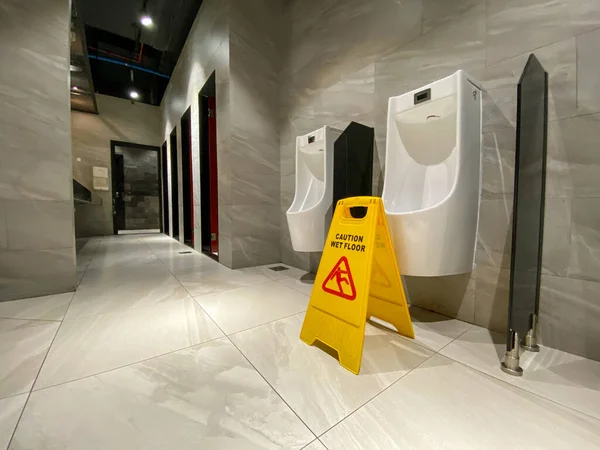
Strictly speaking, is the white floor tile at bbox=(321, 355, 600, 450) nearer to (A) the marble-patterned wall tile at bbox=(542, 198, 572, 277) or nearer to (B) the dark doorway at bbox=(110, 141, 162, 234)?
(A) the marble-patterned wall tile at bbox=(542, 198, 572, 277)

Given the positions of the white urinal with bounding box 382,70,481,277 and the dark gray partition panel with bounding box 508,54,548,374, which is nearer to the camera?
the dark gray partition panel with bounding box 508,54,548,374

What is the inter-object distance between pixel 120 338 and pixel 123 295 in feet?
2.42

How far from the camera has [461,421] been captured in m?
0.72

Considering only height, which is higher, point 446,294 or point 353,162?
point 353,162

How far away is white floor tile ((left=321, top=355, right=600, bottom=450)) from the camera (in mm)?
648

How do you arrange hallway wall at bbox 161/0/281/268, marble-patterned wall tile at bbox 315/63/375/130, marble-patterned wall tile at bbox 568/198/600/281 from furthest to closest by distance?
hallway wall at bbox 161/0/281/268 < marble-patterned wall tile at bbox 315/63/375/130 < marble-patterned wall tile at bbox 568/198/600/281

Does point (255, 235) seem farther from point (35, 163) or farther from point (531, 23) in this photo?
point (531, 23)

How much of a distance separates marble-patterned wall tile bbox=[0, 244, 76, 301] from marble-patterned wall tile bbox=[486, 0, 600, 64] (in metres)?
3.06

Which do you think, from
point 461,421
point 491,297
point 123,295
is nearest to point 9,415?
point 123,295

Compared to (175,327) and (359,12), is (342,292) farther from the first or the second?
(359,12)

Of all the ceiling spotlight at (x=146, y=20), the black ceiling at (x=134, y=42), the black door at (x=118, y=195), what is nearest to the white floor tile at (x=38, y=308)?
the black ceiling at (x=134, y=42)

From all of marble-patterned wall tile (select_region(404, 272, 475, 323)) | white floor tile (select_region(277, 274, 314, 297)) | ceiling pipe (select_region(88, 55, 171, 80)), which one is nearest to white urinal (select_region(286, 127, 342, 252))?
white floor tile (select_region(277, 274, 314, 297))

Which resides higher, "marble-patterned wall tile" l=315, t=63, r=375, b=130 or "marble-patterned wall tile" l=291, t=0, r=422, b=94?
"marble-patterned wall tile" l=291, t=0, r=422, b=94

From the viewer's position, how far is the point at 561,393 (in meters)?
0.83
